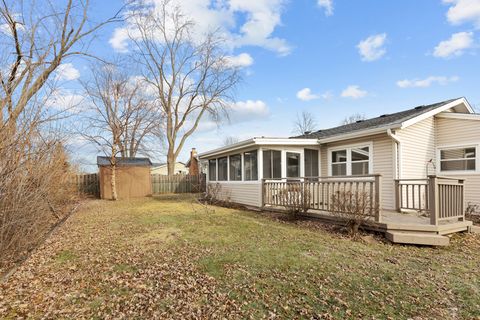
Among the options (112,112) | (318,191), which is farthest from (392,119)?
(112,112)

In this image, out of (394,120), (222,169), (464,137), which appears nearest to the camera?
(464,137)

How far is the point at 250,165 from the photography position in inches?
441

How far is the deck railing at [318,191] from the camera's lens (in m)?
6.25

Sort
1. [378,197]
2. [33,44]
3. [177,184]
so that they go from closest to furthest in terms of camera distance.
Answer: [378,197], [33,44], [177,184]

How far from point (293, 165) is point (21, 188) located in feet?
28.3

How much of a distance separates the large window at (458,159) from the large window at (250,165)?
Result: 6.68m

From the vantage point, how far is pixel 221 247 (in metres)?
5.39

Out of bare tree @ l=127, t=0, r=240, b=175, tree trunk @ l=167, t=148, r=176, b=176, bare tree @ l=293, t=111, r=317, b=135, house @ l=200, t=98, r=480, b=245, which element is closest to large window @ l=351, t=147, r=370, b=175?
house @ l=200, t=98, r=480, b=245

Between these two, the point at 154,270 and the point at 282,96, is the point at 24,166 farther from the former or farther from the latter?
the point at 282,96

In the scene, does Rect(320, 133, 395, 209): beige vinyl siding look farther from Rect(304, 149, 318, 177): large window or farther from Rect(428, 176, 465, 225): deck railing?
Rect(304, 149, 318, 177): large window

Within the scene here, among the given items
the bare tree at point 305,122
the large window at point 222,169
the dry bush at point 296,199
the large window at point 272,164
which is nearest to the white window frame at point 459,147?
the dry bush at point 296,199

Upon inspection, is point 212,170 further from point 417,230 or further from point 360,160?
point 417,230

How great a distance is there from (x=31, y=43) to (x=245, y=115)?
23743 mm

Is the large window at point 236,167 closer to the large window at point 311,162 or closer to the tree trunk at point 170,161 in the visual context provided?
the large window at point 311,162
